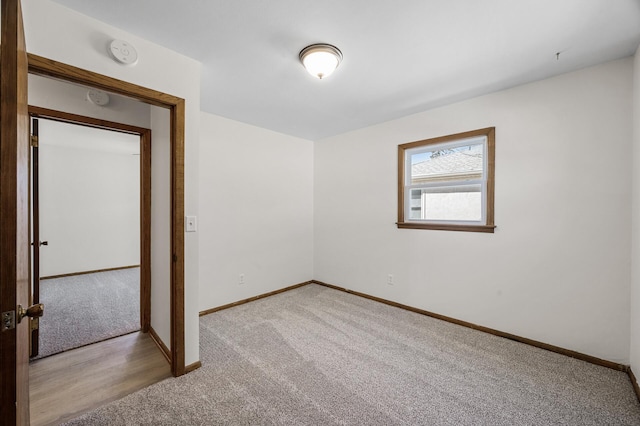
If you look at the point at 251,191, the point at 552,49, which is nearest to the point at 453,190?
the point at 552,49

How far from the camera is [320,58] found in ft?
6.24

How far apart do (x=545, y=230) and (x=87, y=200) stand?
23.5 feet

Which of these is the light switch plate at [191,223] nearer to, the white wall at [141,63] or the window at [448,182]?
the white wall at [141,63]

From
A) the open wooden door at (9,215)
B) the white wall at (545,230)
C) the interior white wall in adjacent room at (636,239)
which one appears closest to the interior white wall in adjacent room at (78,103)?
the open wooden door at (9,215)

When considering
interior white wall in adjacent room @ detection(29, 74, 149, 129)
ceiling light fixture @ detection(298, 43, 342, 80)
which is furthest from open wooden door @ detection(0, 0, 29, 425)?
interior white wall in adjacent room @ detection(29, 74, 149, 129)

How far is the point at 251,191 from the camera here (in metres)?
3.61

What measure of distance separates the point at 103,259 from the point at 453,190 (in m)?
6.53

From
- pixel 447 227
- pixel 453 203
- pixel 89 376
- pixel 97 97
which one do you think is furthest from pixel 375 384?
pixel 97 97

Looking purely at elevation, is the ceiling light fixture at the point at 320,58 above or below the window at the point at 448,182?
above

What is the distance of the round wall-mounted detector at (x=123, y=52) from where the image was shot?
164 centimetres

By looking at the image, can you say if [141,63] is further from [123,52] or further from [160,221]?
[160,221]

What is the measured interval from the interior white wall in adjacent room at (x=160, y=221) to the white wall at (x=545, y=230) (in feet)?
8.48

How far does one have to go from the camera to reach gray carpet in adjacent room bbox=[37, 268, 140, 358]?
99.6 inches

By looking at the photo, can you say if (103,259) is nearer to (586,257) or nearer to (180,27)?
(180,27)
